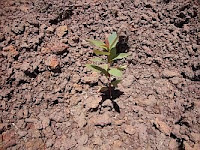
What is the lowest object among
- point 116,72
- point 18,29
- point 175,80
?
point 175,80

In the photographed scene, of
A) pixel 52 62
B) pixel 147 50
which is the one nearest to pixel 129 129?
pixel 147 50

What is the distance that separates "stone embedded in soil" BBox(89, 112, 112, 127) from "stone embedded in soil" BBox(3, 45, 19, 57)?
2.96 ft

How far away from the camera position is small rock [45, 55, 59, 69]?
5.87ft

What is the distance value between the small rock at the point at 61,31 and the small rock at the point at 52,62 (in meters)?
0.26

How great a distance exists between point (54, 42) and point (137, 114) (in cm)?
100

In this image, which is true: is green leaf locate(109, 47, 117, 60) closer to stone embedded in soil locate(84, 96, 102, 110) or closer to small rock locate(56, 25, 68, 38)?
stone embedded in soil locate(84, 96, 102, 110)

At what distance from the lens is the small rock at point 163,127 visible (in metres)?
1.49

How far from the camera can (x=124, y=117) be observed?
1602mm

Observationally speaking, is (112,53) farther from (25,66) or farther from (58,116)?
(25,66)

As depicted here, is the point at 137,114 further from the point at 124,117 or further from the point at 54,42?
the point at 54,42

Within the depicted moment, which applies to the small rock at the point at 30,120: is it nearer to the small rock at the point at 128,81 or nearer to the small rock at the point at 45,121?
the small rock at the point at 45,121

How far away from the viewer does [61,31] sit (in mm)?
2002

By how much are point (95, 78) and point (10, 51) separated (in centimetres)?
80

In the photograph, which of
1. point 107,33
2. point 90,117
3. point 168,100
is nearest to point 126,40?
point 107,33
